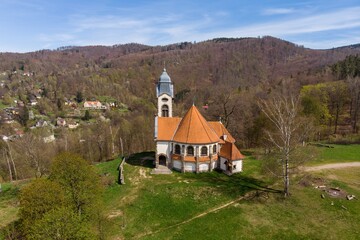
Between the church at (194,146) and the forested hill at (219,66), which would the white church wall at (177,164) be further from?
the forested hill at (219,66)

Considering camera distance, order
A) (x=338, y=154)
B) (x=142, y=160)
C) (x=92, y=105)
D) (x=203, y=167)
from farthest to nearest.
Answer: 1. (x=92, y=105)
2. (x=338, y=154)
3. (x=142, y=160)
4. (x=203, y=167)

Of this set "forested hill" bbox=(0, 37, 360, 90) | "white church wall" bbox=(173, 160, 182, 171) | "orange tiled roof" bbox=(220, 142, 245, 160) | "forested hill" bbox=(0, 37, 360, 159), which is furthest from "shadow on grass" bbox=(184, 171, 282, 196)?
"forested hill" bbox=(0, 37, 360, 90)

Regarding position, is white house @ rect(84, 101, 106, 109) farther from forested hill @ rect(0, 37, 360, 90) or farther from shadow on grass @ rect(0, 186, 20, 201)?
shadow on grass @ rect(0, 186, 20, 201)

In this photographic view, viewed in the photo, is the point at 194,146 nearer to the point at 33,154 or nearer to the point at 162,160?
the point at 162,160

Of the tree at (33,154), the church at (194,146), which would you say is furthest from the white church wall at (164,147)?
the tree at (33,154)

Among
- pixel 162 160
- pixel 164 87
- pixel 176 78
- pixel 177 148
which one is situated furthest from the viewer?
pixel 176 78

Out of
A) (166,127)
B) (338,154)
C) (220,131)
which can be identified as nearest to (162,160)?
(166,127)
